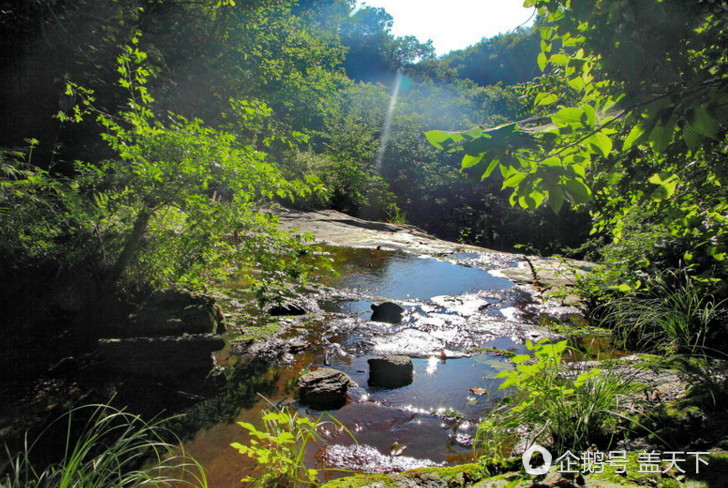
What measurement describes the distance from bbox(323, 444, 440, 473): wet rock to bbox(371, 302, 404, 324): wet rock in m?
2.48

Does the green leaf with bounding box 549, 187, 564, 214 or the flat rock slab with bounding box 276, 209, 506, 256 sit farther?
the flat rock slab with bounding box 276, 209, 506, 256

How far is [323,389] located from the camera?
3.23 meters

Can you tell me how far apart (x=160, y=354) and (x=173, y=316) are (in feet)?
1.53

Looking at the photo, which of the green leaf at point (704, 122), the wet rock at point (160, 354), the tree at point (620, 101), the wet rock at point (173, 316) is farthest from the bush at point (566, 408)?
the wet rock at point (173, 316)

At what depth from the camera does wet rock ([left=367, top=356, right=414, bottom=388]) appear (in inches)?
141

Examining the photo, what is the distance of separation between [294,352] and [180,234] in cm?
159

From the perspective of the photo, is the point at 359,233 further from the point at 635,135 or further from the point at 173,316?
the point at 635,135

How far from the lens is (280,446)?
226 cm

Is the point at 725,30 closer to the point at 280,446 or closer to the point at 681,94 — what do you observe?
the point at 681,94

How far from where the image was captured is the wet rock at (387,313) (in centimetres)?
516

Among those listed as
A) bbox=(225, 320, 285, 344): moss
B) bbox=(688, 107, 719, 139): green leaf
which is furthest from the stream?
bbox=(688, 107, 719, 139): green leaf

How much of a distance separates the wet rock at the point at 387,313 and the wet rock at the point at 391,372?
143 cm

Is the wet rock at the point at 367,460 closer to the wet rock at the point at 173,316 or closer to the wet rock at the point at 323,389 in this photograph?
the wet rock at the point at 323,389

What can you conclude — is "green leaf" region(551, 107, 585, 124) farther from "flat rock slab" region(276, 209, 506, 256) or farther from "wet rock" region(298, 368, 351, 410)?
"flat rock slab" region(276, 209, 506, 256)
